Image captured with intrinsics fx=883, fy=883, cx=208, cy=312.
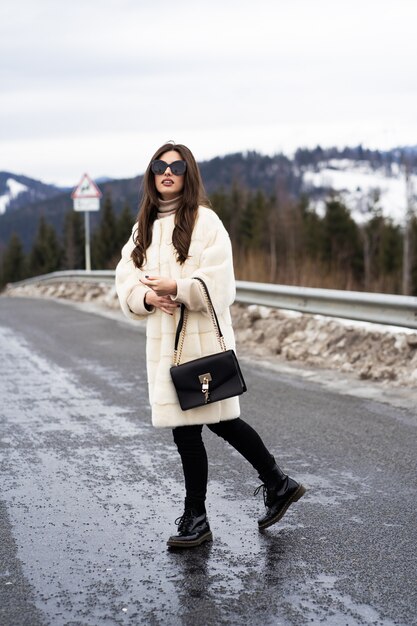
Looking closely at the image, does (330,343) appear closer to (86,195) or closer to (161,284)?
(161,284)

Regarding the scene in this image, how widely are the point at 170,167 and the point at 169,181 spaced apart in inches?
2.5

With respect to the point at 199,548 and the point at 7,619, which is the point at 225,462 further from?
the point at 7,619

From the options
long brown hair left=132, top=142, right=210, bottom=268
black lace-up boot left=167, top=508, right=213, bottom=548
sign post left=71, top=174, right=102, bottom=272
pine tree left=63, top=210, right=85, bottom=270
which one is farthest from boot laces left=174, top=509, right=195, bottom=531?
pine tree left=63, top=210, right=85, bottom=270

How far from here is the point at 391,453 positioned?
216 inches

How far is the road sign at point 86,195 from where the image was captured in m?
22.7

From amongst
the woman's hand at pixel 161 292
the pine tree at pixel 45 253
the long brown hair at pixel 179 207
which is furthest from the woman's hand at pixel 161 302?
the pine tree at pixel 45 253

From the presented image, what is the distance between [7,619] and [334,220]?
8078 cm

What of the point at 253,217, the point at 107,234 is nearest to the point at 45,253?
the point at 107,234

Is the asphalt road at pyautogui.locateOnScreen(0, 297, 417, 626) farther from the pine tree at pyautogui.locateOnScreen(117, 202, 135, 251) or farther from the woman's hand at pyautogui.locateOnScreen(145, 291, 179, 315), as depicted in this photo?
the pine tree at pyautogui.locateOnScreen(117, 202, 135, 251)

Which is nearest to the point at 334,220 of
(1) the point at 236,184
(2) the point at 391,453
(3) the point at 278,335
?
(1) the point at 236,184

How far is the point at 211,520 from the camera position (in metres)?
4.25

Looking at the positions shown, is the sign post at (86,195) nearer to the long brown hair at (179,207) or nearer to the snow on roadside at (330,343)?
the snow on roadside at (330,343)

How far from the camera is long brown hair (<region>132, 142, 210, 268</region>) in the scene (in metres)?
3.96

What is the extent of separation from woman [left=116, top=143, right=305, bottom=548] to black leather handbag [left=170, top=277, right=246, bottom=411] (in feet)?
0.11
